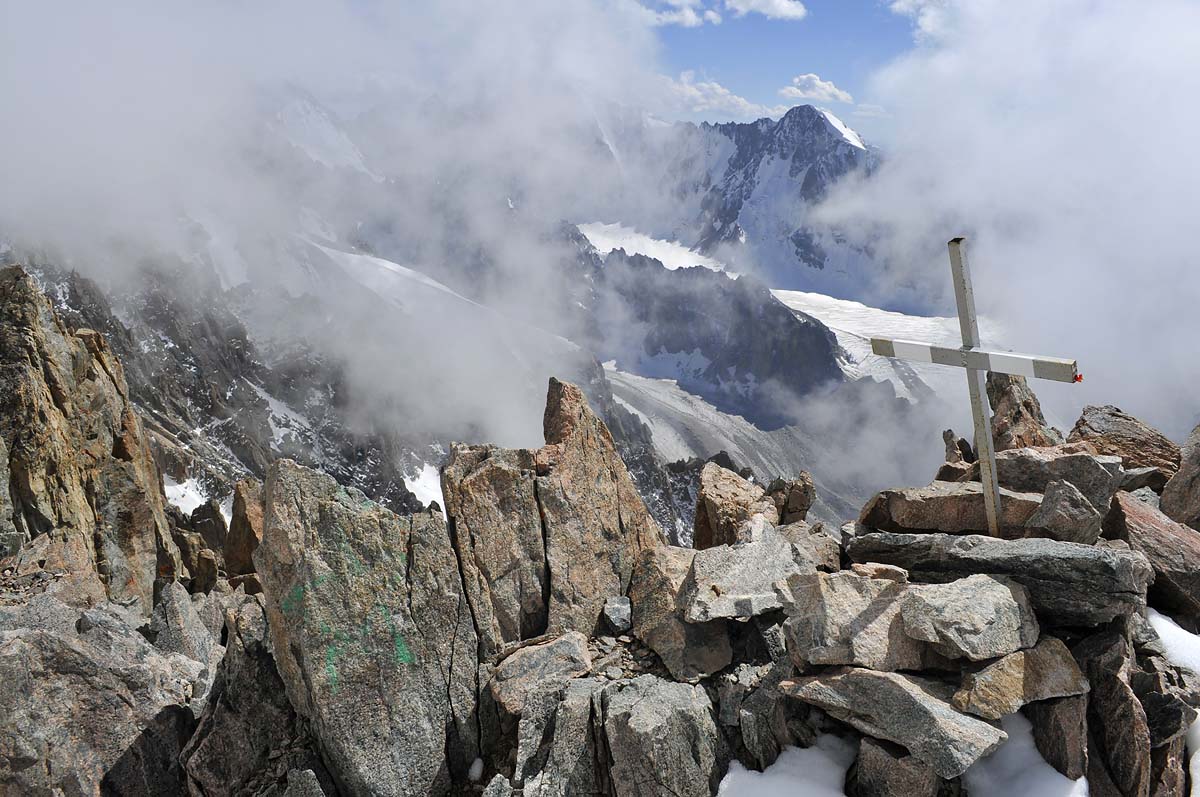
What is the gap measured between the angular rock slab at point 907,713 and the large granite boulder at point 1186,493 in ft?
34.3

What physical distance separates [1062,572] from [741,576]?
15.6 feet

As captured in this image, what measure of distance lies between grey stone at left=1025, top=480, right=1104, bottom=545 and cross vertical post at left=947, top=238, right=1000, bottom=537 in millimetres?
716

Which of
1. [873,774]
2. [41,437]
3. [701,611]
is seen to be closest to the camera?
[873,774]

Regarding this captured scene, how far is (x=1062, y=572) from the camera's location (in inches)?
380

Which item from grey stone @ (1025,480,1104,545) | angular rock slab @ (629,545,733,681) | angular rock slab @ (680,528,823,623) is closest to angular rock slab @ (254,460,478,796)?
angular rock slab @ (629,545,733,681)

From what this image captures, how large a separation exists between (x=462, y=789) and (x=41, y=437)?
2729cm

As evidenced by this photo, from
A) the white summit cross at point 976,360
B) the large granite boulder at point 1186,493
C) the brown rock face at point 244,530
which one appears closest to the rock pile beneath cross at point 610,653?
the large granite boulder at point 1186,493

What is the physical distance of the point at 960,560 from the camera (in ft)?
35.6

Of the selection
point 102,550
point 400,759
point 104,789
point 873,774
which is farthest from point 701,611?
point 102,550

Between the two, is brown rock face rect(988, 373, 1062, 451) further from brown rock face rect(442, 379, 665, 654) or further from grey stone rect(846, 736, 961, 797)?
grey stone rect(846, 736, 961, 797)

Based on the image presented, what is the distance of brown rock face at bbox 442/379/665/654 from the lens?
42.8 ft

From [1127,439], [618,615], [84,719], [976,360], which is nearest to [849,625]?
[618,615]

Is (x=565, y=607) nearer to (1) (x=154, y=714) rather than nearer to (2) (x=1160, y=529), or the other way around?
(1) (x=154, y=714)

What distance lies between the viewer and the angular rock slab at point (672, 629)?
11.4 m
